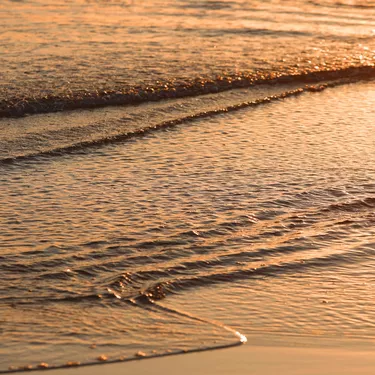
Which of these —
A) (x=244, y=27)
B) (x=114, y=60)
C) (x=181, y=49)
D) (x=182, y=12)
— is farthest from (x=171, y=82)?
(x=182, y=12)

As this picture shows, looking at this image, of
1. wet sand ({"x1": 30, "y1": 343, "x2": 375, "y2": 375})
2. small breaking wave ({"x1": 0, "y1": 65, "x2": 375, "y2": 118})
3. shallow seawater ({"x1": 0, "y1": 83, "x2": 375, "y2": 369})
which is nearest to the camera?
wet sand ({"x1": 30, "y1": 343, "x2": 375, "y2": 375})

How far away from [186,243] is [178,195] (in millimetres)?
1000

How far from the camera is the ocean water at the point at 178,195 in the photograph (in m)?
4.18

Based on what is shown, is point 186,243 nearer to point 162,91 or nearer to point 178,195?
point 178,195

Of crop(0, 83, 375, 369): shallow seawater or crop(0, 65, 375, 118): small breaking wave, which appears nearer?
crop(0, 83, 375, 369): shallow seawater

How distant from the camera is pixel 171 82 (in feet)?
34.2

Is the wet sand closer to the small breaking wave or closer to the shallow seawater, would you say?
the shallow seawater

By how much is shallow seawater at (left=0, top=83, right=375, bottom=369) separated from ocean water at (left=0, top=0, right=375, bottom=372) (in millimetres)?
14

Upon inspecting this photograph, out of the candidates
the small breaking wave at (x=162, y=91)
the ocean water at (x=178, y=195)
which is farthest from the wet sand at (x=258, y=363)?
the small breaking wave at (x=162, y=91)

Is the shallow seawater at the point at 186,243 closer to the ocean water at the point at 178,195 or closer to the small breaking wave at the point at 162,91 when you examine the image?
the ocean water at the point at 178,195

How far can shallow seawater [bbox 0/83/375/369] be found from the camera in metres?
4.11

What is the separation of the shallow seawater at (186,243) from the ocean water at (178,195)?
14 mm

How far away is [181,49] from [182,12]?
3.94 meters

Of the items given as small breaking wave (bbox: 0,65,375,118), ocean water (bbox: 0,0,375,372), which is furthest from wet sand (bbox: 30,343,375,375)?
small breaking wave (bbox: 0,65,375,118)
